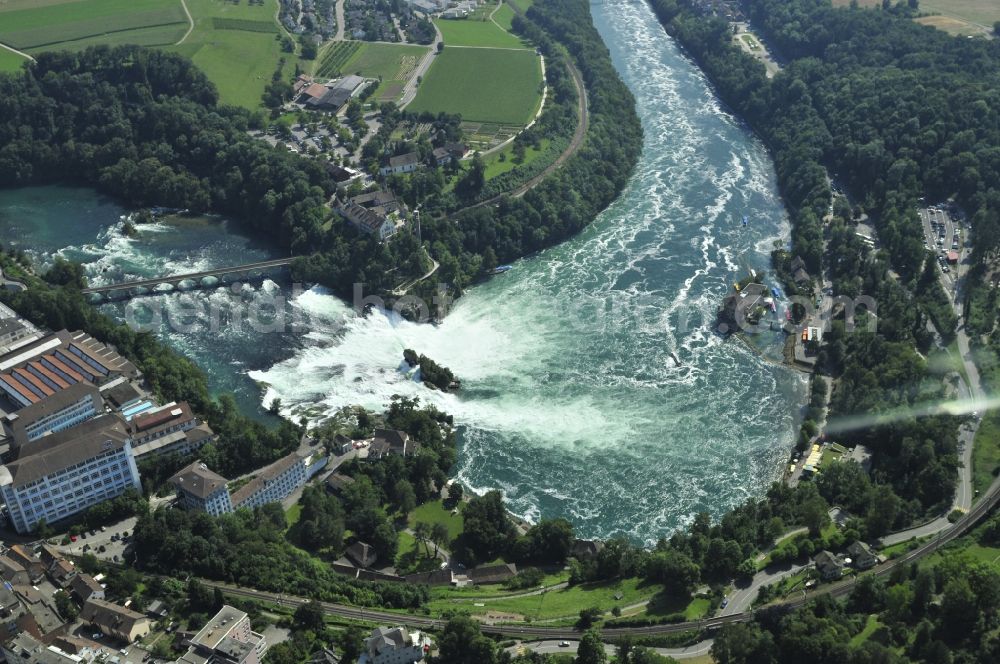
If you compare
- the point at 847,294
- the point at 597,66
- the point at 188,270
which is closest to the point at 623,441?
the point at 847,294

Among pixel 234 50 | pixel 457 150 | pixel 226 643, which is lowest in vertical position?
pixel 226 643

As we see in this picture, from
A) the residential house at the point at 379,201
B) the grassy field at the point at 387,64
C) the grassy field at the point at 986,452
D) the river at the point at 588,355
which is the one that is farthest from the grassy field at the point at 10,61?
the grassy field at the point at 986,452

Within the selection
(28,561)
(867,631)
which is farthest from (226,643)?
(867,631)

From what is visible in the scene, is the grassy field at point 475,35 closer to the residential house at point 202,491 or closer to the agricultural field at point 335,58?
the agricultural field at point 335,58

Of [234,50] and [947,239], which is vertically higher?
[947,239]

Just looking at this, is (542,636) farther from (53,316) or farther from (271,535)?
(53,316)

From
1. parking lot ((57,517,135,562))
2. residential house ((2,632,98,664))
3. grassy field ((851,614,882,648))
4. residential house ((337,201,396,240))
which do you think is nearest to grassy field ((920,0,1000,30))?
residential house ((337,201,396,240))

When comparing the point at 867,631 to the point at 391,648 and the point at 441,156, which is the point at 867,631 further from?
the point at 441,156
